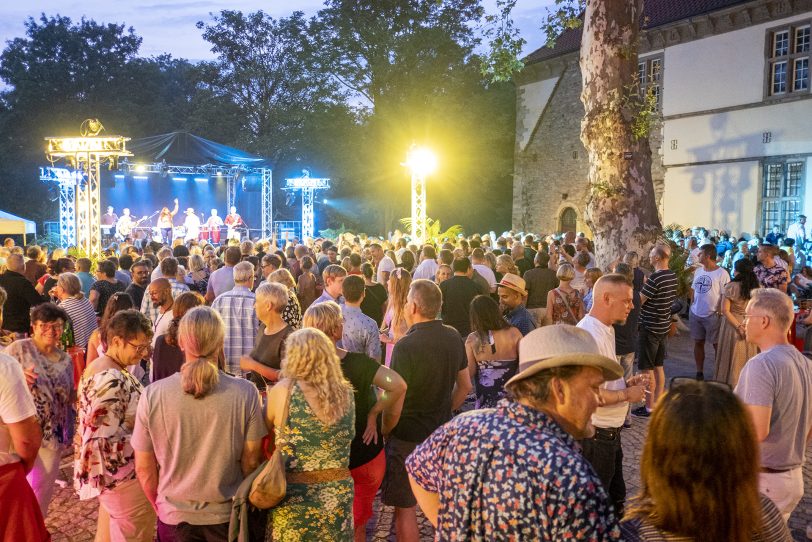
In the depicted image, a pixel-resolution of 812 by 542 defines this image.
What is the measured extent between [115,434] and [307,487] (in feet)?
3.40

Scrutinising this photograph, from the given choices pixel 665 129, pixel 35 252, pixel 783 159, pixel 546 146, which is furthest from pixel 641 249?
pixel 546 146

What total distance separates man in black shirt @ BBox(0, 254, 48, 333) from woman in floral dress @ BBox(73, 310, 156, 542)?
14.4 feet

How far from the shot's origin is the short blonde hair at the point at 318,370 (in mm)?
3328

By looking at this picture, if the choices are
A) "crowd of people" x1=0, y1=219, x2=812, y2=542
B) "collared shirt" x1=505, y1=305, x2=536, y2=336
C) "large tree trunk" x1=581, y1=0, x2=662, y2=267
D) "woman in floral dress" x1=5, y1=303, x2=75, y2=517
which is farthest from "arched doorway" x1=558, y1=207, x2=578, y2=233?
"woman in floral dress" x1=5, y1=303, x2=75, y2=517

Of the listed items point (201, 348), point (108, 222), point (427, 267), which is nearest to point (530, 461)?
point (201, 348)

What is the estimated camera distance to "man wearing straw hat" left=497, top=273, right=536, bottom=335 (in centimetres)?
613

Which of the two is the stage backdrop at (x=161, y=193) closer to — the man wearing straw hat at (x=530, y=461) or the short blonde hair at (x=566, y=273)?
the short blonde hair at (x=566, y=273)

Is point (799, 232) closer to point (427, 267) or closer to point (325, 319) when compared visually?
point (427, 267)

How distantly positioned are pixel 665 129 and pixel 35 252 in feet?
72.8

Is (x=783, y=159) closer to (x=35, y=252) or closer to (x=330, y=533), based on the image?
(x=35, y=252)

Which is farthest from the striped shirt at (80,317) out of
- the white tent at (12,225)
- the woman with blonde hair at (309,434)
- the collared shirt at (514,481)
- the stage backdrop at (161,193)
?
the stage backdrop at (161,193)

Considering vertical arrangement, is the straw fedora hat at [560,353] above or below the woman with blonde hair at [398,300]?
above

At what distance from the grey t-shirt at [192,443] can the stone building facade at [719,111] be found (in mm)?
21617

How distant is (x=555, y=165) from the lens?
3058 cm
